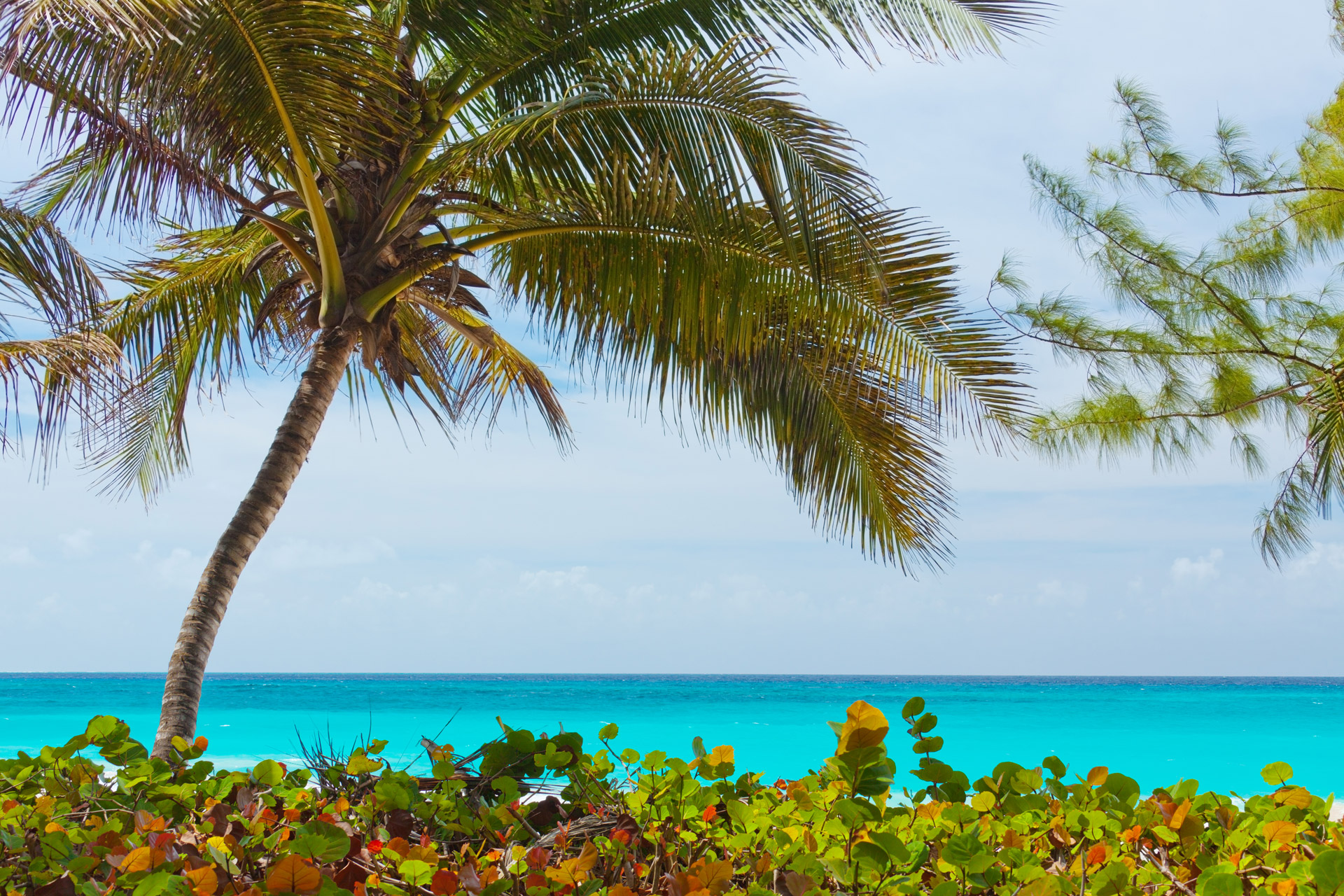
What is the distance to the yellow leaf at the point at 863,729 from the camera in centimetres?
115

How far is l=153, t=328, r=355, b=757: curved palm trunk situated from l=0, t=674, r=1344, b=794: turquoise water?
4.32 metres

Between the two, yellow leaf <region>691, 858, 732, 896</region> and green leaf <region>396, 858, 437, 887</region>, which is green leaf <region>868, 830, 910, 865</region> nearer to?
yellow leaf <region>691, 858, 732, 896</region>

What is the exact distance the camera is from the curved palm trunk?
3.67 meters

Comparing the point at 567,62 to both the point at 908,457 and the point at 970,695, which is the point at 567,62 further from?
the point at 970,695

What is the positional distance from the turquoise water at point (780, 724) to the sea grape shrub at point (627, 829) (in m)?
6.58

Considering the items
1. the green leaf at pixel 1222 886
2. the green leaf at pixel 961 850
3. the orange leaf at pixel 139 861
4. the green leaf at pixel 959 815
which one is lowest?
the orange leaf at pixel 139 861

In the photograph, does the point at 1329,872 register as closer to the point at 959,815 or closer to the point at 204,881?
the point at 959,815

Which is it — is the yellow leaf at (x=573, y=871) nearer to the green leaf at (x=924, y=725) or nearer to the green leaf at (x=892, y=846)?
the green leaf at (x=892, y=846)

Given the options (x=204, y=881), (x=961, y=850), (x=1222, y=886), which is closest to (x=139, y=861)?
(x=204, y=881)

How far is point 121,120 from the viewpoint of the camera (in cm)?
390

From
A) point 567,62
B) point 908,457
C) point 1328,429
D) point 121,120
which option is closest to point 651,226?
point 567,62

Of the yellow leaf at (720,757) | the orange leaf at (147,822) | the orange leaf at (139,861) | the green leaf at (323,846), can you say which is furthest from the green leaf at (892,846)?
the orange leaf at (147,822)

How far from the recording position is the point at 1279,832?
3.82 ft

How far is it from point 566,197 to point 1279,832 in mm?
4001
